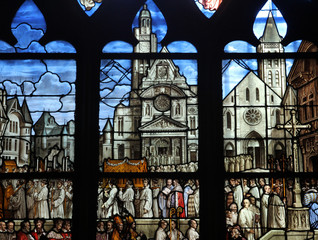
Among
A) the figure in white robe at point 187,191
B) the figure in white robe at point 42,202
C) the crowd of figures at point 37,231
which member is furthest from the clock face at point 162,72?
the crowd of figures at point 37,231

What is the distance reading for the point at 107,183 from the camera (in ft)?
20.2

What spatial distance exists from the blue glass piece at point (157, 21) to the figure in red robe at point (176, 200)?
1.73 metres

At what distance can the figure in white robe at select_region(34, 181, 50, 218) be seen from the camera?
6059mm

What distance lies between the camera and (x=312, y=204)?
6.07 meters

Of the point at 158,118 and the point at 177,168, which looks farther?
the point at 158,118

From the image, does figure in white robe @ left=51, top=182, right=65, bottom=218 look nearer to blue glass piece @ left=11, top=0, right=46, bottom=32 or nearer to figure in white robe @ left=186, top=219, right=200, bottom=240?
figure in white robe @ left=186, top=219, right=200, bottom=240

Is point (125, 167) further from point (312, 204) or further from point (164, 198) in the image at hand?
point (312, 204)

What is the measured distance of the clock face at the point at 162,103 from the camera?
641 centimetres

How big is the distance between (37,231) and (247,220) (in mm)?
2165

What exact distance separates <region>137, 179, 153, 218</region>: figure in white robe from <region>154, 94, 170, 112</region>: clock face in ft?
2.79

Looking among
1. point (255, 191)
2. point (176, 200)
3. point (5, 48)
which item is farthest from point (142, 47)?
point (255, 191)

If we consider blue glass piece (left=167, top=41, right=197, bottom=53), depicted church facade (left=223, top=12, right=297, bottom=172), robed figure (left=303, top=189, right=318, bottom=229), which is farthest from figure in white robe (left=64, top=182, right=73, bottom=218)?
robed figure (left=303, top=189, right=318, bottom=229)

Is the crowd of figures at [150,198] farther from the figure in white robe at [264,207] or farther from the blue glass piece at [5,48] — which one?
the blue glass piece at [5,48]

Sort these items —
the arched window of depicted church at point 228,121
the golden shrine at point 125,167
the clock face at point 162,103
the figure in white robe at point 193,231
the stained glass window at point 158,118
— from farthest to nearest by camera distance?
1. the clock face at point 162,103
2. the arched window of depicted church at point 228,121
3. the golden shrine at point 125,167
4. the stained glass window at point 158,118
5. the figure in white robe at point 193,231
